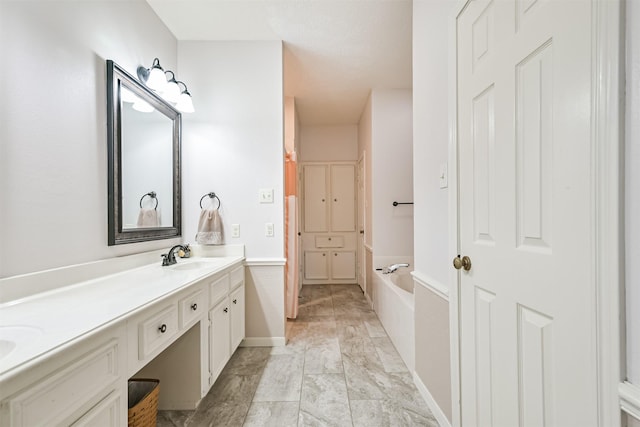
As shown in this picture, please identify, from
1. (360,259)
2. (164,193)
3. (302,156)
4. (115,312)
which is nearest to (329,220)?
(360,259)

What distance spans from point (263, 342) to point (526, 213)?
82.7 inches

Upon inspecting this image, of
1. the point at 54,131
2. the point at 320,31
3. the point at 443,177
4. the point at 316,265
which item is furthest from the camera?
the point at 316,265

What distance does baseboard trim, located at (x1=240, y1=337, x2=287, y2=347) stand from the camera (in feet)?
7.32

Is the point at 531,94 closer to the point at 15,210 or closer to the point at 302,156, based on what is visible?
the point at 15,210

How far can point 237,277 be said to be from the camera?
206 centimetres

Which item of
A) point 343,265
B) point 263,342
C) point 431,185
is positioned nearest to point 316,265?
point 343,265

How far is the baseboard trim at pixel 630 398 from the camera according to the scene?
512 mm

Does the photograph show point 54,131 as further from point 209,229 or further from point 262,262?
point 262,262

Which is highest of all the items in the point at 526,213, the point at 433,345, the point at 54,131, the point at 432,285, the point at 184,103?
the point at 184,103

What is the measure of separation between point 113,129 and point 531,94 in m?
1.91

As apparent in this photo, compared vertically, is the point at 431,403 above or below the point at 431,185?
below

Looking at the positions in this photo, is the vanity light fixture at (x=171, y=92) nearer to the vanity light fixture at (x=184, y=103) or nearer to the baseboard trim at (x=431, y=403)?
the vanity light fixture at (x=184, y=103)

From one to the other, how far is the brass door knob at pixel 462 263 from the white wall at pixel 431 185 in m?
0.10

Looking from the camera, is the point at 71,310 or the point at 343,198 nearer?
the point at 71,310
